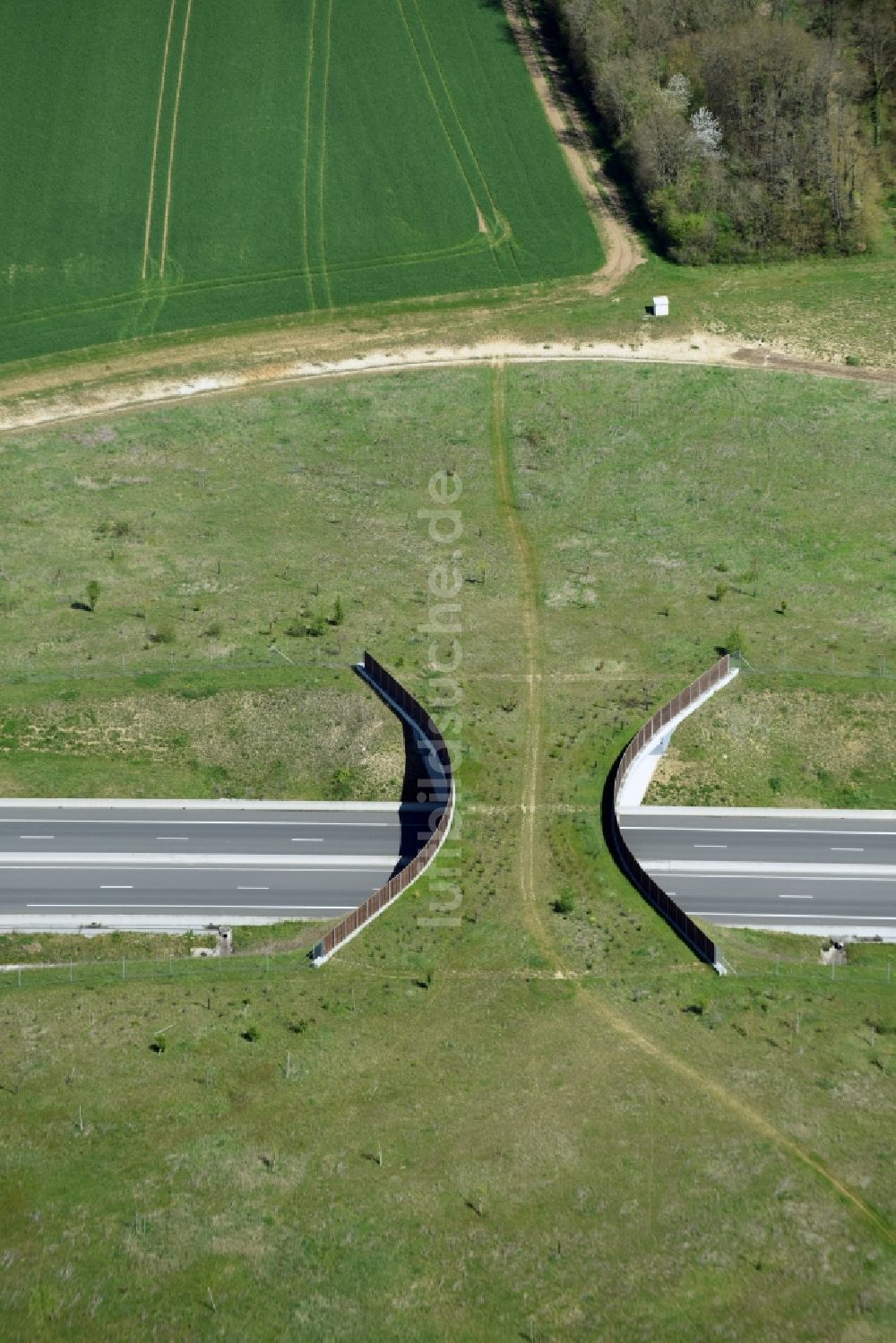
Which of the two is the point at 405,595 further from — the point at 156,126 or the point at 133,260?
the point at 156,126

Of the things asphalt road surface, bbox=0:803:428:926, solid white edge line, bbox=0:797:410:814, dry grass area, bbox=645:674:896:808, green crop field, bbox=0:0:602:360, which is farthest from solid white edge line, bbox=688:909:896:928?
green crop field, bbox=0:0:602:360

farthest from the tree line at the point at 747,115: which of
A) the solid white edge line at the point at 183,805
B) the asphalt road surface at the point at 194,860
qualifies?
the asphalt road surface at the point at 194,860

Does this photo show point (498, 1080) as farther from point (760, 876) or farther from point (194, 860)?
point (194, 860)

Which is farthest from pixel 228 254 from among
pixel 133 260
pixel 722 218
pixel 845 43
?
pixel 845 43

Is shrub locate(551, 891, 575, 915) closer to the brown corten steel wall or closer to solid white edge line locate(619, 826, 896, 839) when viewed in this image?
the brown corten steel wall

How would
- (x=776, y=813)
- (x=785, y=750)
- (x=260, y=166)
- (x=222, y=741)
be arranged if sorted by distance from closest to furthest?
(x=776, y=813) → (x=785, y=750) → (x=222, y=741) → (x=260, y=166)

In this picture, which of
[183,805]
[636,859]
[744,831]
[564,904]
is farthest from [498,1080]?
[183,805]

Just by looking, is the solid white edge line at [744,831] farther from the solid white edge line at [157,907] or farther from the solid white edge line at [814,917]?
the solid white edge line at [157,907]
